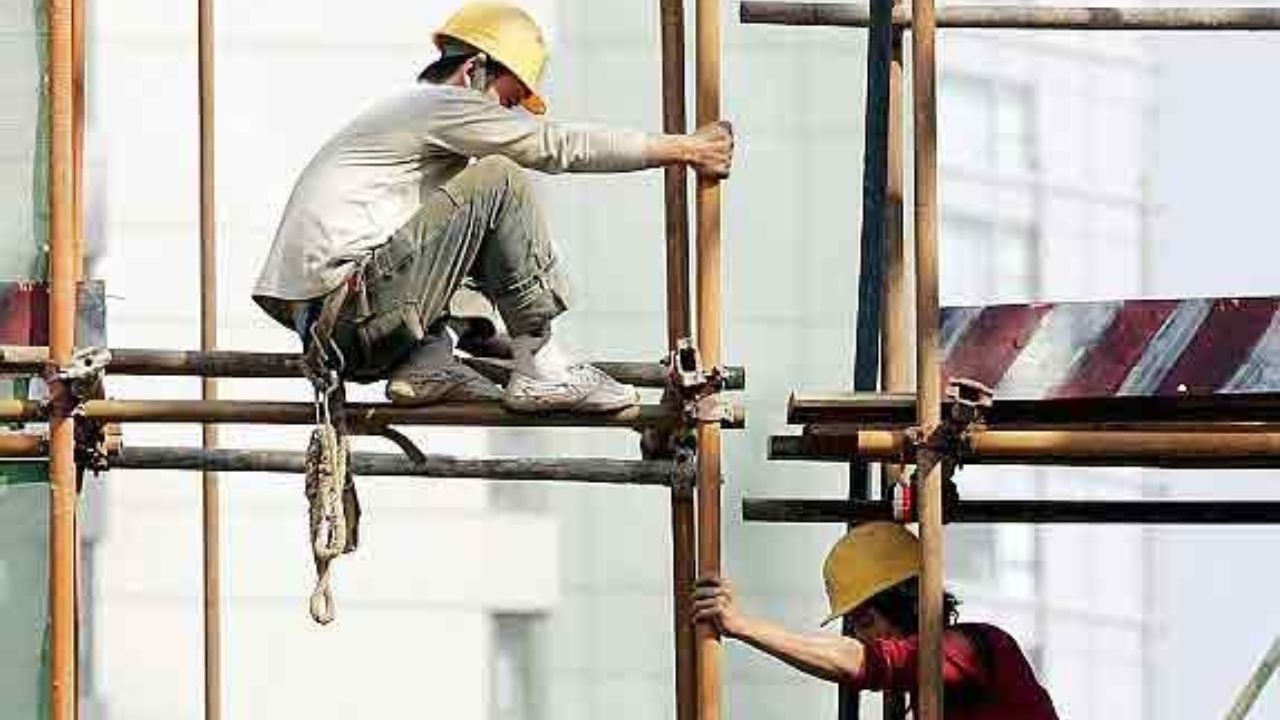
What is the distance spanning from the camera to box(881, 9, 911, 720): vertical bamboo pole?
9758 mm

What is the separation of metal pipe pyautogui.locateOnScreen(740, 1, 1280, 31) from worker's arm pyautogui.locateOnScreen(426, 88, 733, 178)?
1.22 metres

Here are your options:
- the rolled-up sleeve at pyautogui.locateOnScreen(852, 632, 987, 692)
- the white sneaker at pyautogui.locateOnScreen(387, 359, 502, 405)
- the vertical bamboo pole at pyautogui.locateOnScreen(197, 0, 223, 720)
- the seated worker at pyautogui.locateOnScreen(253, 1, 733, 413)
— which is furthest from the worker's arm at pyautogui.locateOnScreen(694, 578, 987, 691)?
the vertical bamboo pole at pyautogui.locateOnScreen(197, 0, 223, 720)

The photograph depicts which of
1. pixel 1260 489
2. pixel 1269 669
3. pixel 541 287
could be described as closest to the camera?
pixel 541 287

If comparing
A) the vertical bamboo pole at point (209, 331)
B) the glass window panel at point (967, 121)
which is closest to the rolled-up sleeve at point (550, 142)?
the vertical bamboo pole at point (209, 331)

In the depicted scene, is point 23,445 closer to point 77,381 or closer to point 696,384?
point 77,381

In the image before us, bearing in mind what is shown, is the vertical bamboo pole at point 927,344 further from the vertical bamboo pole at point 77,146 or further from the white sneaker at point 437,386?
the vertical bamboo pole at point 77,146

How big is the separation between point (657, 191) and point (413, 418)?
5.92 meters

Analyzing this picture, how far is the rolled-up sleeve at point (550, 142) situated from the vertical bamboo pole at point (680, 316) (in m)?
0.24

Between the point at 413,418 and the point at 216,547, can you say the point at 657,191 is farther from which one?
the point at 413,418

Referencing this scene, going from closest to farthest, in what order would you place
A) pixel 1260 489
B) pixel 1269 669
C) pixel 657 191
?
1. pixel 1269 669
2. pixel 657 191
3. pixel 1260 489

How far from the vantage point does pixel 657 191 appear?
1455 centimetres

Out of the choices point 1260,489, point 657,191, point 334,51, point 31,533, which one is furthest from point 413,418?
point 1260,489

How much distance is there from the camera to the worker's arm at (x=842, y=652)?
26.9ft

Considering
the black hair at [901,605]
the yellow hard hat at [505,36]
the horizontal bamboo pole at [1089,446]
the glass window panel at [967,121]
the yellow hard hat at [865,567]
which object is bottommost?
the black hair at [901,605]
